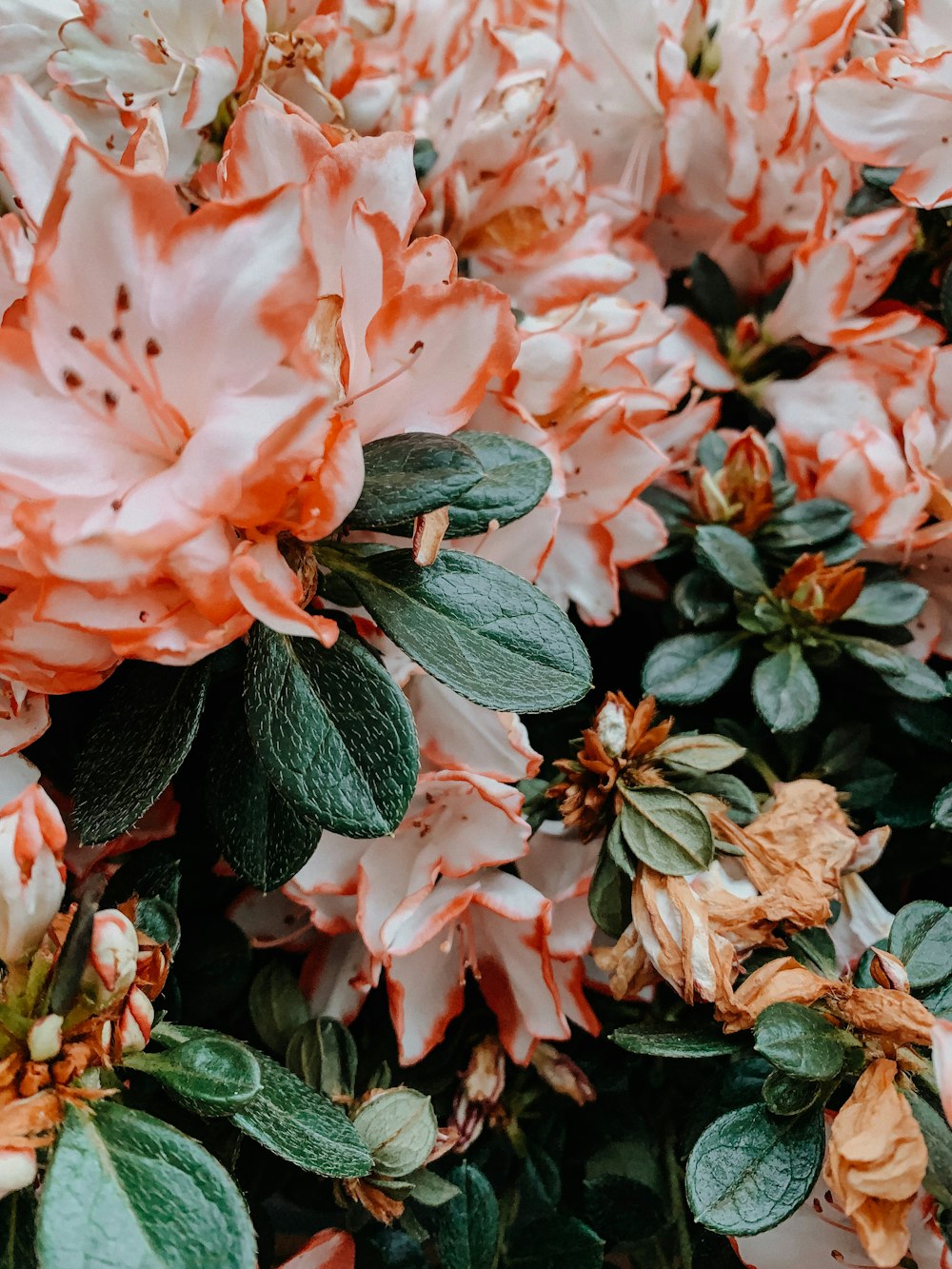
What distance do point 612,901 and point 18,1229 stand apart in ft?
1.10

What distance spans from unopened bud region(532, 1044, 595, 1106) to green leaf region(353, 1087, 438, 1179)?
0.11 meters

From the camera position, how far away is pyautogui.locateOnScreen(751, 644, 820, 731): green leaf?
25.8 inches

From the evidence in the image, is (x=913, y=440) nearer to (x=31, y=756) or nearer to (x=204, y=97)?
(x=204, y=97)

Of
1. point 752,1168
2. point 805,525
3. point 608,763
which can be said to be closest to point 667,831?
point 608,763

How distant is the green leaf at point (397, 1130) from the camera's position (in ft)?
1.87

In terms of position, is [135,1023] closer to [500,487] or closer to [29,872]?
[29,872]

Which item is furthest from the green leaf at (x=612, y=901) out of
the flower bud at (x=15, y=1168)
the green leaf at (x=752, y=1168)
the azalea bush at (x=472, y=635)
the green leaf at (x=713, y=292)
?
the green leaf at (x=713, y=292)

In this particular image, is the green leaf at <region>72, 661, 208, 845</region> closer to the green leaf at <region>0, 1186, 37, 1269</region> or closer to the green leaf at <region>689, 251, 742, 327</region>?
the green leaf at <region>0, 1186, 37, 1269</region>

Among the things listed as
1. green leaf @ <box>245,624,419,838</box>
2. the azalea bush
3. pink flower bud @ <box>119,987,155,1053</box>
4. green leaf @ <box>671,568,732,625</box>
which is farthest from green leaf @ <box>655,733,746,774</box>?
pink flower bud @ <box>119,987,155,1053</box>

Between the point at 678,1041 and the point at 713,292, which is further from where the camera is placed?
the point at 713,292

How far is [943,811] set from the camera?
619mm

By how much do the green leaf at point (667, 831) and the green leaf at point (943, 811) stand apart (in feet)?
0.49

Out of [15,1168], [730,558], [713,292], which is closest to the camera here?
[15,1168]

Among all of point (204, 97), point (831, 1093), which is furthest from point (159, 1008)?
point (204, 97)
